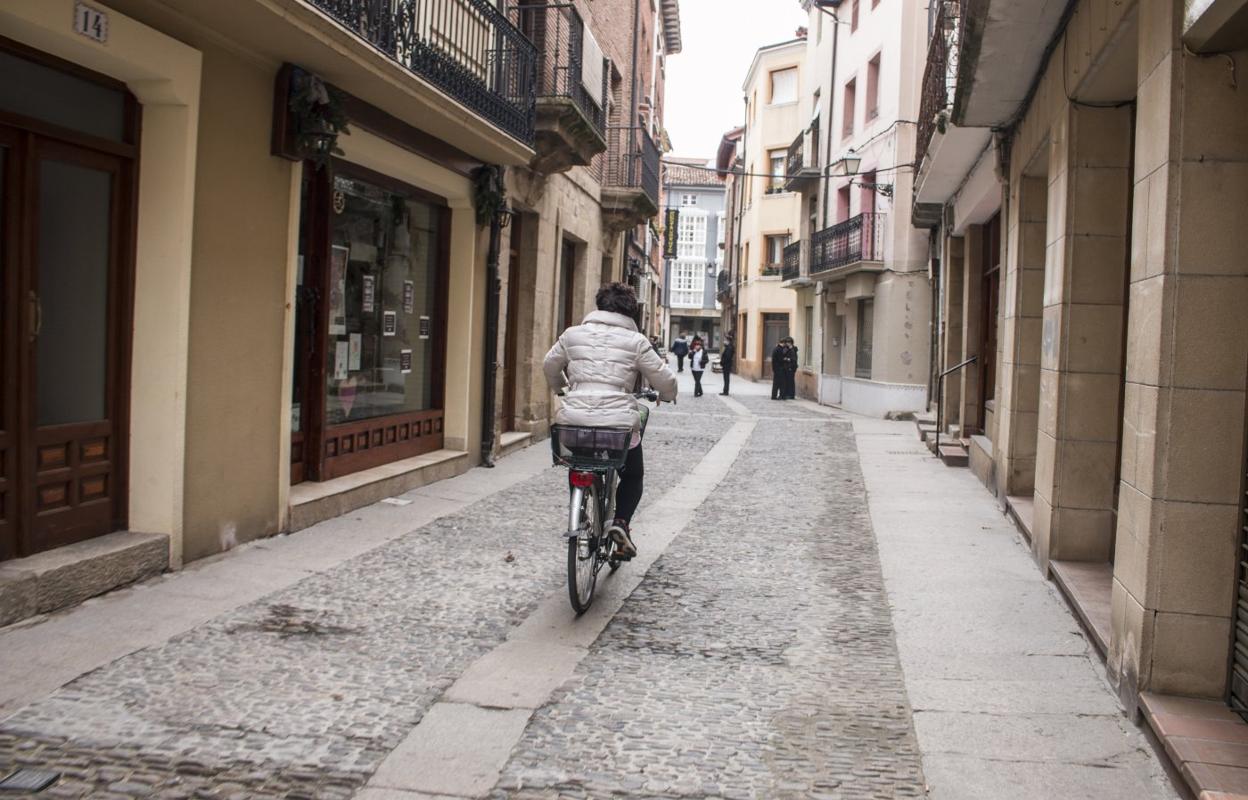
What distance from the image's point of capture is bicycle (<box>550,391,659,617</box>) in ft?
18.6

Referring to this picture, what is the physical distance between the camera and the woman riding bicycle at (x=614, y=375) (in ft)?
19.5

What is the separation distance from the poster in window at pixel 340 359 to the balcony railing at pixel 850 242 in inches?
690

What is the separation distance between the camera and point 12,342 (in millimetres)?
5340

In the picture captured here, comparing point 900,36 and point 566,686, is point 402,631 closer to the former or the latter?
point 566,686

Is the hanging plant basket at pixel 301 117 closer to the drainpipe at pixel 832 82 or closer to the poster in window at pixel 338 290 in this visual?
the poster in window at pixel 338 290

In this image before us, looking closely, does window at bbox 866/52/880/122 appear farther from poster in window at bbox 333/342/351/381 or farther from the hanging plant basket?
the hanging plant basket

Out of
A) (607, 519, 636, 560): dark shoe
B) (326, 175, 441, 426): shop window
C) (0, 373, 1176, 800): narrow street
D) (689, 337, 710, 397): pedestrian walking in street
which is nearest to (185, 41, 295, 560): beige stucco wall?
(0, 373, 1176, 800): narrow street

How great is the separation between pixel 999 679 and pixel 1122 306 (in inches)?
112

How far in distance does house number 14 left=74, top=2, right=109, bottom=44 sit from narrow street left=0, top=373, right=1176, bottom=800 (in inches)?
111

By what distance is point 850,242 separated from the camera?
25.8 m

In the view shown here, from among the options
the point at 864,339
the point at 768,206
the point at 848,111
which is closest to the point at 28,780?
the point at 864,339

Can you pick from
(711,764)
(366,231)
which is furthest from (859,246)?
(711,764)

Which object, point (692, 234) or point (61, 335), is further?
point (692, 234)

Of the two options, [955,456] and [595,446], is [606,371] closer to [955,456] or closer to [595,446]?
[595,446]
